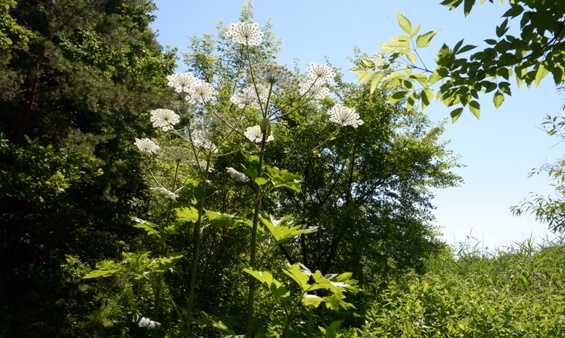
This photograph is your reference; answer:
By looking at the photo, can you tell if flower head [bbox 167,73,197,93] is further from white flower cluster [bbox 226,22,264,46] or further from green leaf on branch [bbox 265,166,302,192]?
green leaf on branch [bbox 265,166,302,192]

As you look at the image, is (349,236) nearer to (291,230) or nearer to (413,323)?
(413,323)

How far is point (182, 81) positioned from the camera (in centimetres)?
272

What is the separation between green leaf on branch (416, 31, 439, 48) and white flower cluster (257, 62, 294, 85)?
75 cm

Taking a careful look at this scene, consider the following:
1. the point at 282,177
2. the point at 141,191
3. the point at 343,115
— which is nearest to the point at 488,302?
the point at 343,115

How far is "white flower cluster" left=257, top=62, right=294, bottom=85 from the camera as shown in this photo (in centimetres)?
254

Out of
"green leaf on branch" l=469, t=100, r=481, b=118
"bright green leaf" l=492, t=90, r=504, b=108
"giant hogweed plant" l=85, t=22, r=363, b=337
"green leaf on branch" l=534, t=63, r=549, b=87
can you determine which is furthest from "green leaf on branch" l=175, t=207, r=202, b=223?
"green leaf on branch" l=534, t=63, r=549, b=87

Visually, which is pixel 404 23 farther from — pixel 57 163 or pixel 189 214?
pixel 57 163

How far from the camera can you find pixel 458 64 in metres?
2.12

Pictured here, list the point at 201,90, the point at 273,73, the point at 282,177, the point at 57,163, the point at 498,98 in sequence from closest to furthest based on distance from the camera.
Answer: the point at 282,177
the point at 498,98
the point at 273,73
the point at 201,90
the point at 57,163

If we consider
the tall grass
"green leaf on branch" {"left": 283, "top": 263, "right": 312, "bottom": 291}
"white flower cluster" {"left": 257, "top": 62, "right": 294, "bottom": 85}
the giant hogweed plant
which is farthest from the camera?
the tall grass

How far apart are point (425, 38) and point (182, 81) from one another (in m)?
1.37

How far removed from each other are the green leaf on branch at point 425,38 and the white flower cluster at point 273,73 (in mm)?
753

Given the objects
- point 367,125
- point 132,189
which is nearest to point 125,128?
point 132,189

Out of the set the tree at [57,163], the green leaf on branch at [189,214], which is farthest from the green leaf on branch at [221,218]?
the tree at [57,163]
